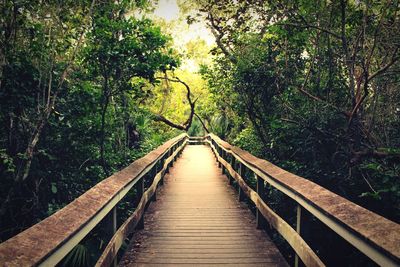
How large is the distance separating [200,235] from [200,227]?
1.17 ft

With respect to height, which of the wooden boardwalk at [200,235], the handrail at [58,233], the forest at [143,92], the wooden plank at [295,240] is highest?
the forest at [143,92]

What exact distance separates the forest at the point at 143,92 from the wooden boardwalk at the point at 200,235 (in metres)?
1.46

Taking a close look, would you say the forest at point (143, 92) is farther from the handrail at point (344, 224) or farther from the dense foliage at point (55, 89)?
the handrail at point (344, 224)

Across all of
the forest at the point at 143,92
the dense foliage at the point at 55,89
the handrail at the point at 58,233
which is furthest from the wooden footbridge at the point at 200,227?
the dense foliage at the point at 55,89

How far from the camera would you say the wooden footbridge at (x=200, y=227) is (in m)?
1.68

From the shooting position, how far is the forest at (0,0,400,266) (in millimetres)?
5047

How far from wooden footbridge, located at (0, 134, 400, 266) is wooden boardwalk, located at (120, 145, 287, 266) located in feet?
0.04

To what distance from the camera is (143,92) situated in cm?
657

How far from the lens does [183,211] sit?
570 cm

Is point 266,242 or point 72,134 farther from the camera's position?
point 72,134

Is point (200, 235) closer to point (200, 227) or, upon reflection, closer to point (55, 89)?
point (200, 227)

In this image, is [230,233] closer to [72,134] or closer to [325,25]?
[72,134]

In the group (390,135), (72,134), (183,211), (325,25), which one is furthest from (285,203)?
(72,134)

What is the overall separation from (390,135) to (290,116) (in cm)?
222
